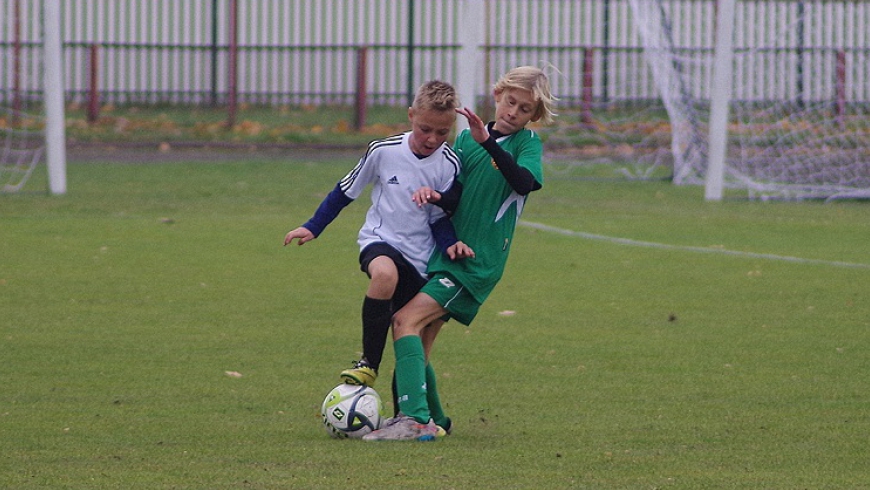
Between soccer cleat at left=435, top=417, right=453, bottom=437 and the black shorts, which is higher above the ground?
the black shorts

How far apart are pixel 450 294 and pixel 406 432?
528mm

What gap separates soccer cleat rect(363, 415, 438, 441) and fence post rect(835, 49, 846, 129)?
40.9ft

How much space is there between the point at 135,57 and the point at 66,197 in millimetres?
10331

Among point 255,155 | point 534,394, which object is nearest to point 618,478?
point 534,394

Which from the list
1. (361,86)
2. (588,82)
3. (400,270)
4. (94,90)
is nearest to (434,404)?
(400,270)

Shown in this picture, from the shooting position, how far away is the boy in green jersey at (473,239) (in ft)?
16.0

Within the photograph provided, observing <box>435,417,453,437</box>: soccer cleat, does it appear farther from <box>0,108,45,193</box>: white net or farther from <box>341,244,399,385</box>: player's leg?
<box>0,108,45,193</box>: white net

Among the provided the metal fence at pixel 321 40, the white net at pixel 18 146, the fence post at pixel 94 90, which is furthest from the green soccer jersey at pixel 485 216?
the fence post at pixel 94 90

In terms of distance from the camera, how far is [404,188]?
4.97 meters

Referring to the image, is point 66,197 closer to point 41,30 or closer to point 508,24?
point 41,30

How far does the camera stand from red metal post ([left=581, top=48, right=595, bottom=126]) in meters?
19.2

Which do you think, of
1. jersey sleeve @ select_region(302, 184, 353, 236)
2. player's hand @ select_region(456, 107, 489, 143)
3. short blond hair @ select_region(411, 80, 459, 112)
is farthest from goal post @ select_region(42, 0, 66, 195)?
player's hand @ select_region(456, 107, 489, 143)

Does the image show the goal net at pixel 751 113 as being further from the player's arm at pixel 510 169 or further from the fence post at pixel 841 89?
the player's arm at pixel 510 169

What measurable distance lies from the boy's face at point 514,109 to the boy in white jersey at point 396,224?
0.61 feet
